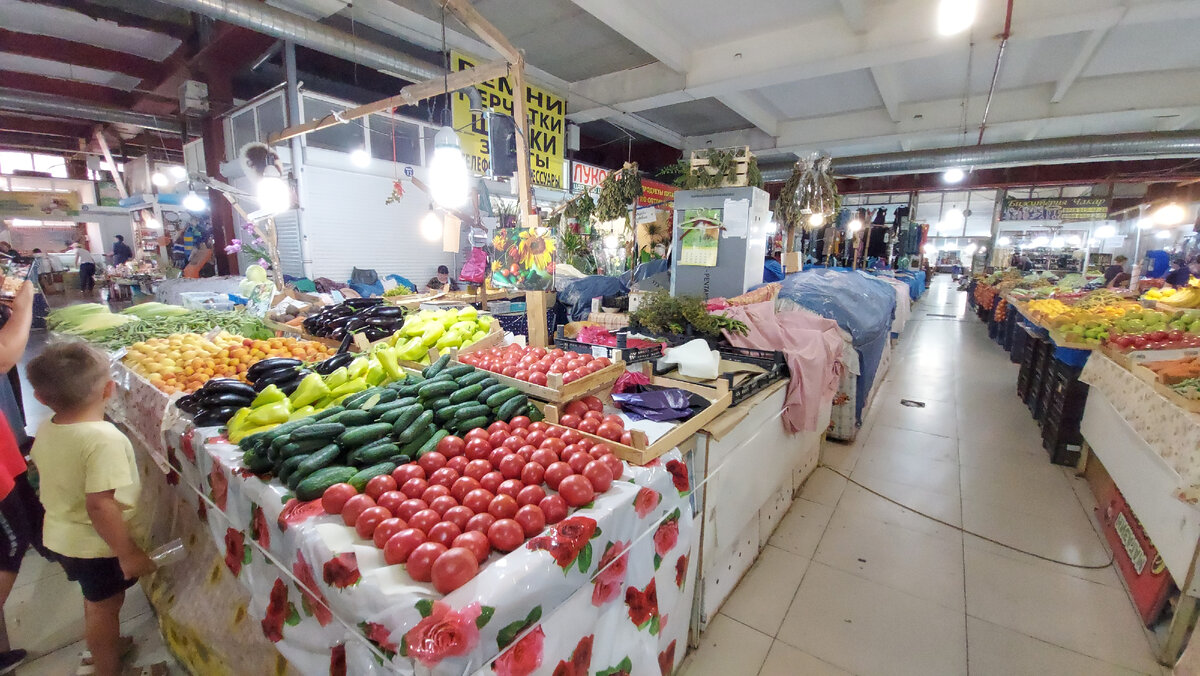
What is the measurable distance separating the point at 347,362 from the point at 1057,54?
908cm

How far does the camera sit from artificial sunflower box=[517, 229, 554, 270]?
2.68 meters

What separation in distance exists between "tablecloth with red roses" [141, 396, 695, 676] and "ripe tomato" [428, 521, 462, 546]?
0.36 ft

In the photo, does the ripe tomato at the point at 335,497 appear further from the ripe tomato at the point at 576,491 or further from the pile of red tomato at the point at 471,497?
the ripe tomato at the point at 576,491

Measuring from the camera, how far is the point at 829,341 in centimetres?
376

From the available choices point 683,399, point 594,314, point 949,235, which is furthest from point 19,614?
point 949,235

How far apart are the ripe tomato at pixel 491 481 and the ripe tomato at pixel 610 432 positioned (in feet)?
1.62

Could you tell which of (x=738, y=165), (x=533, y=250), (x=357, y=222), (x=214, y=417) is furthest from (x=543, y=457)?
(x=357, y=222)

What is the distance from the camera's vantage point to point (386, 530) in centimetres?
131

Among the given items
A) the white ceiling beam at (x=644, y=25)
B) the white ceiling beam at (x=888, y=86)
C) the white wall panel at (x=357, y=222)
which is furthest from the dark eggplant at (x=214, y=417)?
the white ceiling beam at (x=888, y=86)

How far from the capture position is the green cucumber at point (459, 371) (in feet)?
7.32

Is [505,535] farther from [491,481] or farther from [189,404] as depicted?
[189,404]

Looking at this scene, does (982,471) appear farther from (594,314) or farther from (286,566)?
(286,566)

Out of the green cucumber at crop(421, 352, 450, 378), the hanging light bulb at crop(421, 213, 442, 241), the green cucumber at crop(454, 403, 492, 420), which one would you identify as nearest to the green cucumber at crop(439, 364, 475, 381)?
the green cucumber at crop(421, 352, 450, 378)

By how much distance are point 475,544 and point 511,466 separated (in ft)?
1.25
